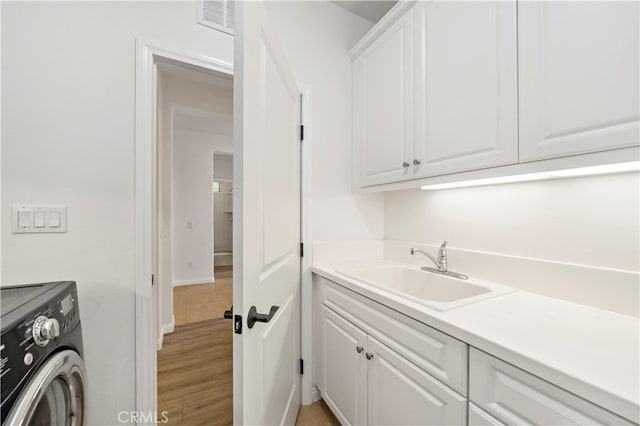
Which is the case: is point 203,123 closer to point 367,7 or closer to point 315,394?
point 367,7

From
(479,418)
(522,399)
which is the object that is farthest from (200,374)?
(522,399)

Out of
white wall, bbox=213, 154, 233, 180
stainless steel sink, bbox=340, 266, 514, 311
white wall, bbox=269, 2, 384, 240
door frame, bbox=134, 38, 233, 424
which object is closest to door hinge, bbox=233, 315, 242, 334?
stainless steel sink, bbox=340, 266, 514, 311

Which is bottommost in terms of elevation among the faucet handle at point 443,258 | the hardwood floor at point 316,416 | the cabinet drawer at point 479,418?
the hardwood floor at point 316,416

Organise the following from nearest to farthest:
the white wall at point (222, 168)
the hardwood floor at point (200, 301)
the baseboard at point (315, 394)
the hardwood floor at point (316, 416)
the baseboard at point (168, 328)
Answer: the hardwood floor at point (316, 416)
the baseboard at point (315, 394)
the baseboard at point (168, 328)
the hardwood floor at point (200, 301)
the white wall at point (222, 168)

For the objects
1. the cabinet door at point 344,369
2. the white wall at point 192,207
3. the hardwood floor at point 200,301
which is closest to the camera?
the cabinet door at point 344,369

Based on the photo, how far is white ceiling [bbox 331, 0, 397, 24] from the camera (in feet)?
5.55

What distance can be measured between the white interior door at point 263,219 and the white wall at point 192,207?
3.35 m

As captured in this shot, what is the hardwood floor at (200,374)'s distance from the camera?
4.89 ft

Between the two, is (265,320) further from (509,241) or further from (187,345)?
(187,345)

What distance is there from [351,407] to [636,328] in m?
1.12

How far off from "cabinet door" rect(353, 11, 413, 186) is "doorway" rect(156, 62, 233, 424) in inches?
34.0

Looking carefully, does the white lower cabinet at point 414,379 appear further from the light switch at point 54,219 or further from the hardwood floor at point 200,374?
the light switch at point 54,219

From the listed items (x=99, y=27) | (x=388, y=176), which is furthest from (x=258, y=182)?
(x=99, y=27)

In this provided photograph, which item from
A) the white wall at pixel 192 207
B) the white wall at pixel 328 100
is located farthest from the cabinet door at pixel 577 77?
the white wall at pixel 192 207
